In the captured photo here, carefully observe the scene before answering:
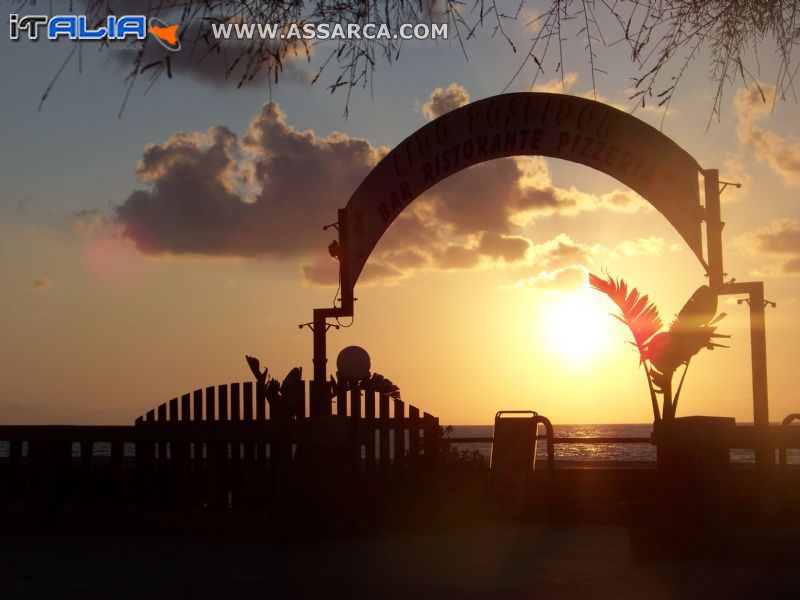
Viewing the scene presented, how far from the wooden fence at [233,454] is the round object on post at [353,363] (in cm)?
24

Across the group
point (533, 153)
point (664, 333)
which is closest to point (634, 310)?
point (664, 333)

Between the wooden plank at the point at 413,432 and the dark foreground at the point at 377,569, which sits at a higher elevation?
the wooden plank at the point at 413,432

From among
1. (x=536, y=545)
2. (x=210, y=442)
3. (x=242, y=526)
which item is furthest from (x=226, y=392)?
(x=536, y=545)

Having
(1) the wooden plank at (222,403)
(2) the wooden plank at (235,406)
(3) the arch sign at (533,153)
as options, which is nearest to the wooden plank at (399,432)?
(2) the wooden plank at (235,406)

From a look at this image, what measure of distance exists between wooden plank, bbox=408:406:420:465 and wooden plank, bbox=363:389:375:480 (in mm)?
764

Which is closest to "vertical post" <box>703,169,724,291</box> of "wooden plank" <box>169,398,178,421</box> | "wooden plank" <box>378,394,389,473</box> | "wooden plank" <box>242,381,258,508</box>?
"wooden plank" <box>378,394,389,473</box>

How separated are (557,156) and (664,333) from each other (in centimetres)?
365

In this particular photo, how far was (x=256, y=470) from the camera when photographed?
44.9 ft

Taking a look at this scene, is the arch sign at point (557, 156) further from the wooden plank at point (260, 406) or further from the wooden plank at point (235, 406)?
the wooden plank at point (235, 406)

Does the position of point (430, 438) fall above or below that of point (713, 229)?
below

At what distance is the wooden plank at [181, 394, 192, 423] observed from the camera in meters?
15.1

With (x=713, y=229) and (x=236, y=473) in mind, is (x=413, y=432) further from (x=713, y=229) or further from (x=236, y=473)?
(x=713, y=229)

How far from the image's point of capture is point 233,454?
1380cm

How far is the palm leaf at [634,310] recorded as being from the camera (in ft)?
42.5
